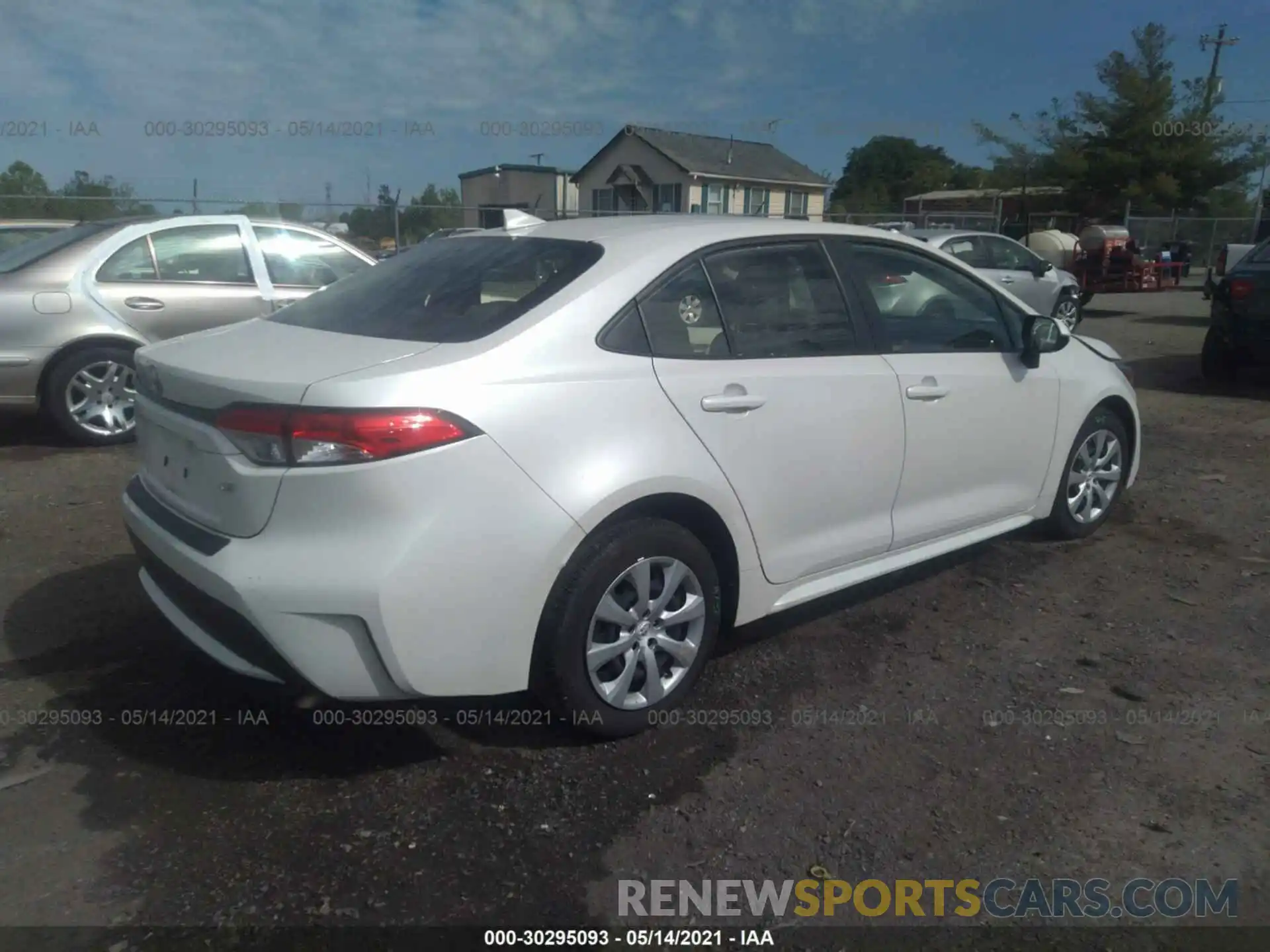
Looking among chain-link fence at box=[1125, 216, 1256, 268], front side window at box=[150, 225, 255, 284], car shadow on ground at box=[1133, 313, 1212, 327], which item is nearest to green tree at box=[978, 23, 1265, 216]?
chain-link fence at box=[1125, 216, 1256, 268]

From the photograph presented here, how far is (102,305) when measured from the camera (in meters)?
6.70

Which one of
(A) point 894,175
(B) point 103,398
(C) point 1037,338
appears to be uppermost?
(A) point 894,175

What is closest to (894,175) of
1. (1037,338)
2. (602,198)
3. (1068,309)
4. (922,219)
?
(602,198)

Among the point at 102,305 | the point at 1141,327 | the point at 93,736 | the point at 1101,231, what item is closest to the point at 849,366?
the point at 93,736

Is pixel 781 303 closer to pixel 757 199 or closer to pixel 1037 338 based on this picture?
pixel 1037 338

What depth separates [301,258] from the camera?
7.48m

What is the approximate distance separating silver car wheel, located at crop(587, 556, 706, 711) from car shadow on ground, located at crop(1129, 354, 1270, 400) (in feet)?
27.4

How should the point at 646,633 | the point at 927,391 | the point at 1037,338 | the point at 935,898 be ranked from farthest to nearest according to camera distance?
the point at 1037,338 → the point at 927,391 → the point at 646,633 → the point at 935,898

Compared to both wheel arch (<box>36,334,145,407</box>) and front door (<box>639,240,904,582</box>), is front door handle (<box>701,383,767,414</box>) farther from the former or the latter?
wheel arch (<box>36,334,145,407</box>)

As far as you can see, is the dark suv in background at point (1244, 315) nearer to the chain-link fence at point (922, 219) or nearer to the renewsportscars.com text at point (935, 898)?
the renewsportscars.com text at point (935, 898)

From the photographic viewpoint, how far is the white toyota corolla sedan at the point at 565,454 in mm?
2557

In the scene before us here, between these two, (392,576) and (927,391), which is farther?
(927,391)

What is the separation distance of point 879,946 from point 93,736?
251cm

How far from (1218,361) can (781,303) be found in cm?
838
